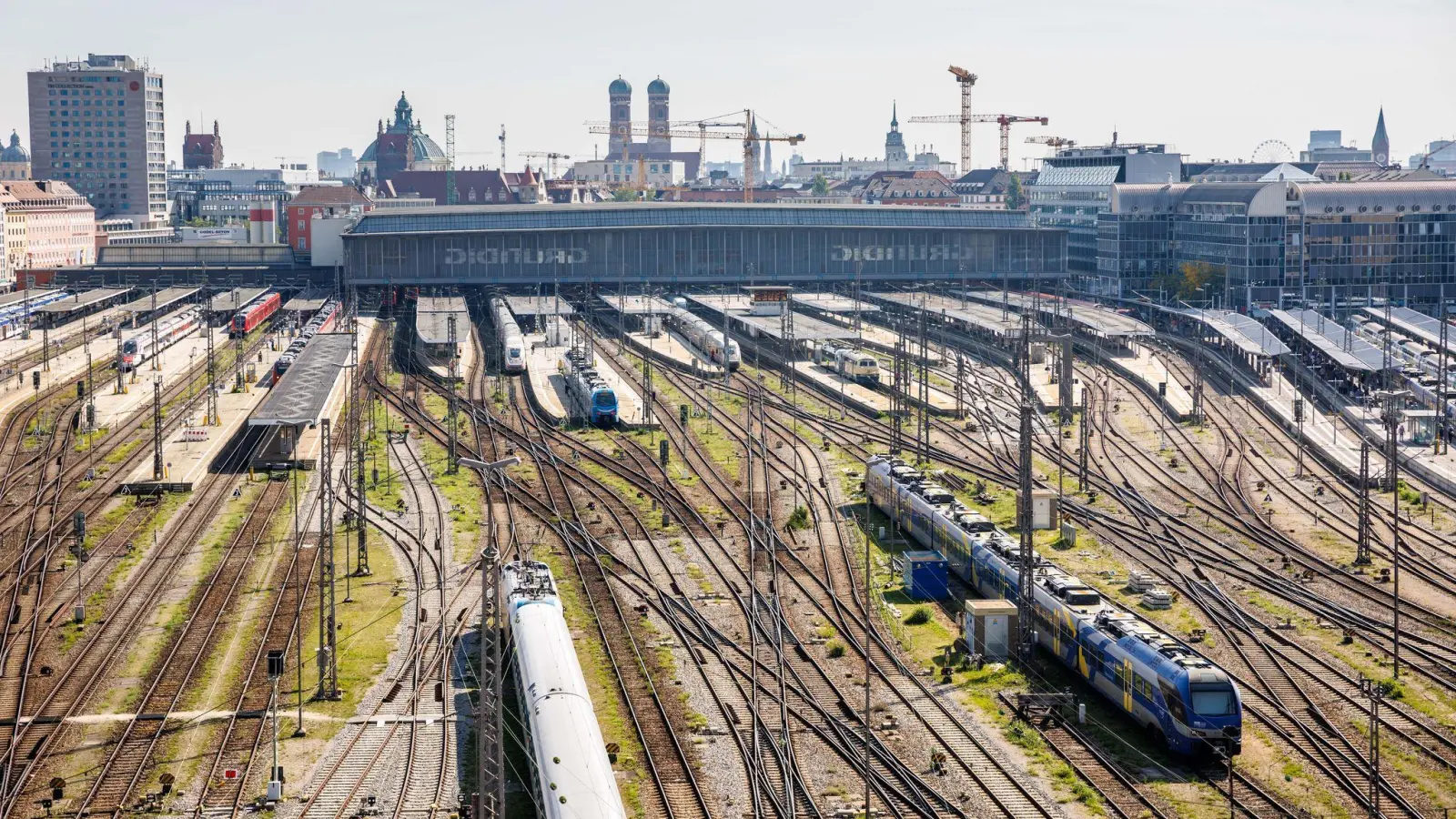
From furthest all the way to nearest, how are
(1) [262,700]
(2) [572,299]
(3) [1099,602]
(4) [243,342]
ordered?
(2) [572,299], (4) [243,342], (3) [1099,602], (1) [262,700]

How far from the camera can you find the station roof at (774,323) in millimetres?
115369

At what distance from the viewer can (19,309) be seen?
456 feet

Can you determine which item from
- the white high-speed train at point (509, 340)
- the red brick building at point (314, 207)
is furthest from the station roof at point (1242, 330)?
the red brick building at point (314, 207)

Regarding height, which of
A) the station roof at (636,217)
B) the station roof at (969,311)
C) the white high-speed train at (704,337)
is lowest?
the white high-speed train at (704,337)

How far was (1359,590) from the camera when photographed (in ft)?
179

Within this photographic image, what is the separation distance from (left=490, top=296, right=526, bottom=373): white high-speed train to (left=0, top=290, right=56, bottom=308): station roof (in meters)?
39.5

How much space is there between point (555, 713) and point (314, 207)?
15204 cm

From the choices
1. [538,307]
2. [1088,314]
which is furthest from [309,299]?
[1088,314]

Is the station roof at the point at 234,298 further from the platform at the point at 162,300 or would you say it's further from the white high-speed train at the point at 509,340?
the white high-speed train at the point at 509,340

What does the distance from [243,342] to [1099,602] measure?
295 ft

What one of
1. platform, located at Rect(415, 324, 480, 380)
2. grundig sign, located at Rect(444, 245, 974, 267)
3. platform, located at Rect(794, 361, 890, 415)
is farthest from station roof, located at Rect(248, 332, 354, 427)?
grundig sign, located at Rect(444, 245, 974, 267)

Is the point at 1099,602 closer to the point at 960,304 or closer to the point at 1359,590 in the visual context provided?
the point at 1359,590

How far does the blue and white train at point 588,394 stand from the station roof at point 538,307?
27.3 m

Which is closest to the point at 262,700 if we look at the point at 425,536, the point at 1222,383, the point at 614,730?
the point at 614,730
